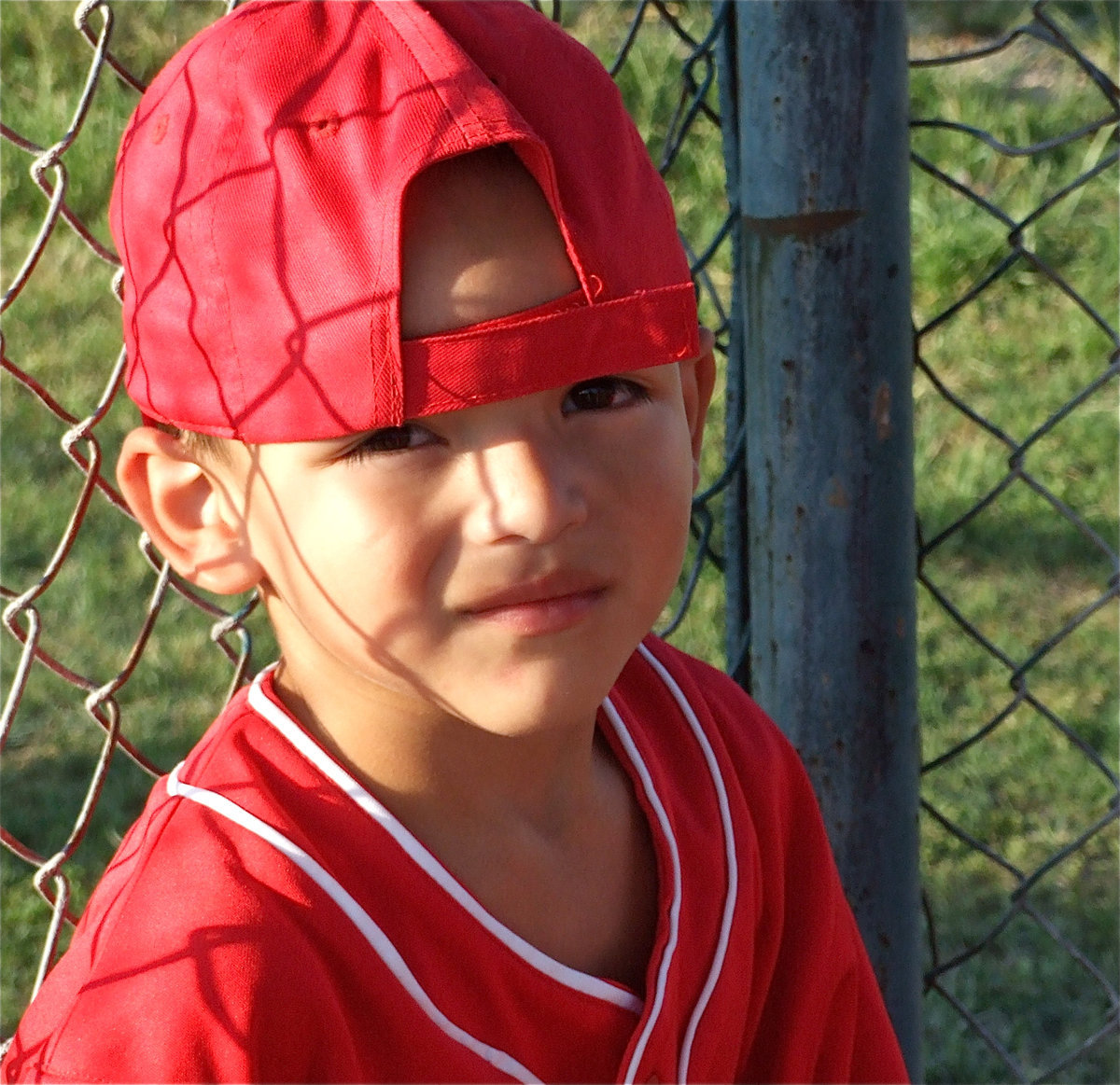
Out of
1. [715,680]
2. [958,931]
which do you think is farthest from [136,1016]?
[958,931]

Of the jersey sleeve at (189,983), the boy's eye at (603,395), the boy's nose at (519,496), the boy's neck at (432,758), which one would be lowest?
the jersey sleeve at (189,983)

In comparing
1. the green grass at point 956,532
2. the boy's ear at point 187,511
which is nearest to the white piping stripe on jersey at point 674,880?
the boy's ear at point 187,511

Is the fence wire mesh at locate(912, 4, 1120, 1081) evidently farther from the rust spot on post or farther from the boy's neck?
the boy's neck

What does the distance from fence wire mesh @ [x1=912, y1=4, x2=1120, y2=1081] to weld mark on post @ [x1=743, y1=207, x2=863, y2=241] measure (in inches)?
8.6

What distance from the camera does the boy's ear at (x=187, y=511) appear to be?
1.38 metres

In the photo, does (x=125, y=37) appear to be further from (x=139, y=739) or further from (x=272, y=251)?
(x=272, y=251)

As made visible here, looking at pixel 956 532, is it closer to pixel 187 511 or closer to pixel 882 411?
pixel 882 411

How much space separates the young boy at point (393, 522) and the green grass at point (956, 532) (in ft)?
2.71

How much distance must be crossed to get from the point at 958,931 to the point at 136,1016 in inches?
69.0

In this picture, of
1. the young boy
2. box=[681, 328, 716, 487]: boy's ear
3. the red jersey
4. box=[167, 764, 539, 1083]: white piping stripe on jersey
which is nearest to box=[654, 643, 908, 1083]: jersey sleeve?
the red jersey

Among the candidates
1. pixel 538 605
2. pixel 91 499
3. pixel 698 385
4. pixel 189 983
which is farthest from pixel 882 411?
pixel 91 499

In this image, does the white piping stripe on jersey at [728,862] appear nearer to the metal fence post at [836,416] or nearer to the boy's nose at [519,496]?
the metal fence post at [836,416]

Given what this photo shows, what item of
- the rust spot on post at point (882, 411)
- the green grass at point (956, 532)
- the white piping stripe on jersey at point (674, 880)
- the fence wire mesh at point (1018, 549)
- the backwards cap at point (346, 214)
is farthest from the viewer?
the green grass at point (956, 532)

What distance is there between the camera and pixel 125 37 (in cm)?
456
